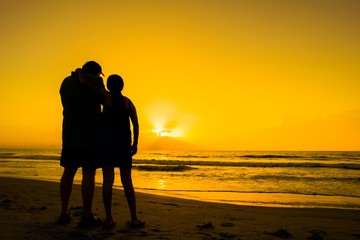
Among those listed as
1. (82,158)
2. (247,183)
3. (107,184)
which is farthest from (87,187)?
(247,183)

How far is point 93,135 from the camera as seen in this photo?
409 cm

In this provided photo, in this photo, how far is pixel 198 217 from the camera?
5.27 meters

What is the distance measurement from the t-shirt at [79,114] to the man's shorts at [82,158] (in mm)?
64

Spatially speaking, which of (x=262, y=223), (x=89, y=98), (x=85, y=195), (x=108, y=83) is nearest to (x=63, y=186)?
(x=85, y=195)

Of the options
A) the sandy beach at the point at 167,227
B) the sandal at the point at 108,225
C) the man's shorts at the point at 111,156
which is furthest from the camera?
the man's shorts at the point at 111,156

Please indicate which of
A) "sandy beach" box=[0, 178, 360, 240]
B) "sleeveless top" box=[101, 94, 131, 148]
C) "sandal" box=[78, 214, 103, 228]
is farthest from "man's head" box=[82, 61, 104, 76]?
"sandy beach" box=[0, 178, 360, 240]

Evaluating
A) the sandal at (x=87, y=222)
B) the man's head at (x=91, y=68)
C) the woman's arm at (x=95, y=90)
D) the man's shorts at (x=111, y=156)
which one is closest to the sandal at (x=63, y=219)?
the sandal at (x=87, y=222)

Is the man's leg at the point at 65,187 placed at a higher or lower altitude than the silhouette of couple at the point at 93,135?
lower

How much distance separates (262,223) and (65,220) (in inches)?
116

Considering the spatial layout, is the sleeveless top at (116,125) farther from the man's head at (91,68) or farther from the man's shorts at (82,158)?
the man's head at (91,68)

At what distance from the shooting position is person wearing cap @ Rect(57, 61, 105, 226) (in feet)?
13.3

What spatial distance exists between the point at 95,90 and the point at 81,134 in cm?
59

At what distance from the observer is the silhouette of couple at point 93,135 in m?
4.04

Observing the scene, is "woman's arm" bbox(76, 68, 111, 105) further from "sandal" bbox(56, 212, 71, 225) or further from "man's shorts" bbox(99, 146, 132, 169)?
"sandal" bbox(56, 212, 71, 225)
